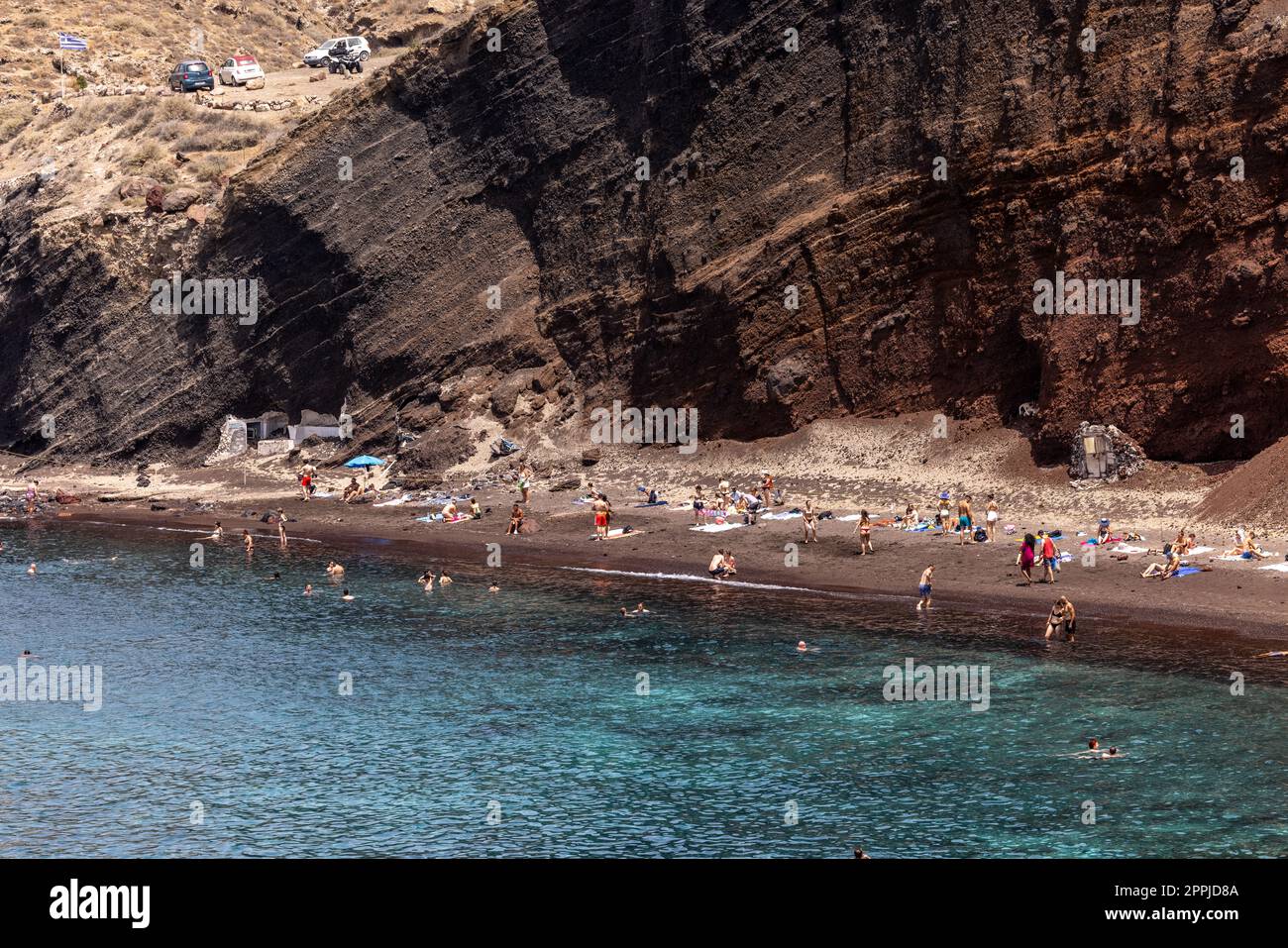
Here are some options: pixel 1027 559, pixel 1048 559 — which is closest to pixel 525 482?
pixel 1027 559

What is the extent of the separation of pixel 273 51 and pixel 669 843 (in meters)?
98.2

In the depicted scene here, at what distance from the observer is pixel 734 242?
51031 millimetres

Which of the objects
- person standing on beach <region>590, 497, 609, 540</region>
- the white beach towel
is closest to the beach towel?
person standing on beach <region>590, 497, 609, 540</region>

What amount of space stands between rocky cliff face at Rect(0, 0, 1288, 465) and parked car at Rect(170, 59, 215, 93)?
18.9m

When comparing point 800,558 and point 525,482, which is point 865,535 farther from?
point 525,482

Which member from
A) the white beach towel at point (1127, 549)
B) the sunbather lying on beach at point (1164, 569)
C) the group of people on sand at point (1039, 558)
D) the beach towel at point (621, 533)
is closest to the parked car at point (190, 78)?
the beach towel at point (621, 533)

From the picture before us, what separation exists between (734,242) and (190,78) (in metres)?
46.4

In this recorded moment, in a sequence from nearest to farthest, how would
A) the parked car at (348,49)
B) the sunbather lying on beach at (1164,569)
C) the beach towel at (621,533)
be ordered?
1. the sunbather lying on beach at (1164,569)
2. the beach towel at (621,533)
3. the parked car at (348,49)

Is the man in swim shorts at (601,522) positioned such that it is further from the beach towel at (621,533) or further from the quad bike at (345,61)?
the quad bike at (345,61)

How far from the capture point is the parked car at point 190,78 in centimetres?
8231

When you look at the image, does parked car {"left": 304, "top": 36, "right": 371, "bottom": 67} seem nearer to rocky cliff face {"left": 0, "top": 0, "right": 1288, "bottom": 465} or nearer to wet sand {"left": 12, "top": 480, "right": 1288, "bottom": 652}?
rocky cliff face {"left": 0, "top": 0, "right": 1288, "bottom": 465}

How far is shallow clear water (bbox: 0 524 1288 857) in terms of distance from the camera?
68.7 feet

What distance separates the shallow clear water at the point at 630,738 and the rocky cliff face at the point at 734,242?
13079 millimetres

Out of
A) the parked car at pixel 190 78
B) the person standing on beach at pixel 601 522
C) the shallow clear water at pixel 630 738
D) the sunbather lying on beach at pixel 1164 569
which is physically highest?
the parked car at pixel 190 78
